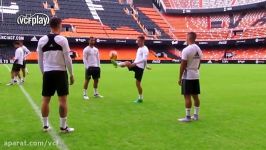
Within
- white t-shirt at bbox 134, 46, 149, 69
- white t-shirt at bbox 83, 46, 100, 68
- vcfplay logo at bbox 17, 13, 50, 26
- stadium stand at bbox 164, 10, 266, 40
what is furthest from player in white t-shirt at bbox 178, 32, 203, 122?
stadium stand at bbox 164, 10, 266, 40

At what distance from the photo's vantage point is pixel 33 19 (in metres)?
60.9

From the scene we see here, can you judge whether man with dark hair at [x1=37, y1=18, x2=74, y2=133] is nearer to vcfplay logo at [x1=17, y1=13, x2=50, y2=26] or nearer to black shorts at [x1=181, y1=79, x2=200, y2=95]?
black shorts at [x1=181, y1=79, x2=200, y2=95]

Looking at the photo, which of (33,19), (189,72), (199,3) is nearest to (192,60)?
(189,72)

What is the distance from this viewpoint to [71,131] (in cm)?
757

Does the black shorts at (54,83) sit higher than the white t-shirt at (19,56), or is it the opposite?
the white t-shirt at (19,56)

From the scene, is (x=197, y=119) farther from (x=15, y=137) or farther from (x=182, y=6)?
(x=182, y=6)

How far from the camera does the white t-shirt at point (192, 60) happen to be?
884 centimetres

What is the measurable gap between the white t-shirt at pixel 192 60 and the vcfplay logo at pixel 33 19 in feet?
179

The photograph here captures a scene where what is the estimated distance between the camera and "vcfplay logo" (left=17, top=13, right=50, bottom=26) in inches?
2362

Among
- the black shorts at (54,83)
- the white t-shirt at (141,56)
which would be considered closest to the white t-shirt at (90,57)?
the white t-shirt at (141,56)

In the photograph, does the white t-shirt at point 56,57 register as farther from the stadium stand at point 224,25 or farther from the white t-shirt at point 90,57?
the stadium stand at point 224,25

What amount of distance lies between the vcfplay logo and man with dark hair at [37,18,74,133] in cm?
5508

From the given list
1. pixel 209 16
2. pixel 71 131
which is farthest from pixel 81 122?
pixel 209 16

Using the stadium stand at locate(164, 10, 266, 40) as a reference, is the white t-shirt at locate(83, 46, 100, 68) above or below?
below
